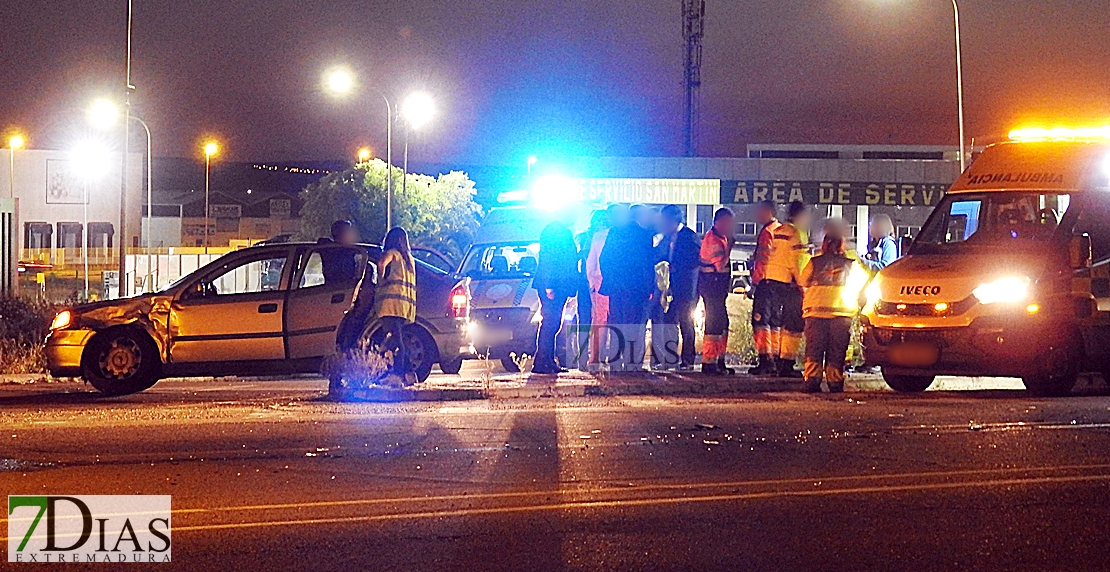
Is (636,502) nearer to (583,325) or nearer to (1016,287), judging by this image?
(1016,287)

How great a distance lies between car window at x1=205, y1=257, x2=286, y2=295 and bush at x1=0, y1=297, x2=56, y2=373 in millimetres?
2772

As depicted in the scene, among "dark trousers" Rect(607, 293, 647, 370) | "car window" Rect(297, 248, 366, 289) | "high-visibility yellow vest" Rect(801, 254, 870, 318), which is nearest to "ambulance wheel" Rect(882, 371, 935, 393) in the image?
"high-visibility yellow vest" Rect(801, 254, 870, 318)

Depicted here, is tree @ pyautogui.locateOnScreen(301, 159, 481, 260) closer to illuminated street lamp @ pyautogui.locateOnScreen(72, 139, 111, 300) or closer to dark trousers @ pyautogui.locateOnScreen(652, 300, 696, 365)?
illuminated street lamp @ pyautogui.locateOnScreen(72, 139, 111, 300)

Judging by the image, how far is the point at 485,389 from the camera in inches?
547

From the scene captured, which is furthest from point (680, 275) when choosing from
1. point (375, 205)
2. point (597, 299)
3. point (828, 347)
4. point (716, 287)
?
point (375, 205)

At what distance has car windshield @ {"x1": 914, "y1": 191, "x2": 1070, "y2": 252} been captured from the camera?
13828 millimetres

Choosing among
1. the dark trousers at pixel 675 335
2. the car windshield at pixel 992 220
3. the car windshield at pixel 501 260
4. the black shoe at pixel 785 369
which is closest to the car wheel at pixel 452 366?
the car windshield at pixel 501 260

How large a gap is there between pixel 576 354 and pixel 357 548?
32.5 feet

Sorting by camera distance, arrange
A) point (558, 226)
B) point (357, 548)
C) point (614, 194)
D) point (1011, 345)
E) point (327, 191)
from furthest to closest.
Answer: point (327, 191) → point (614, 194) → point (558, 226) → point (1011, 345) → point (357, 548)

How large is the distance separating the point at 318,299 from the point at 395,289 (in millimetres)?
1082

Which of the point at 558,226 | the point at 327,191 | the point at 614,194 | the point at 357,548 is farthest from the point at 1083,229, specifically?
the point at 327,191

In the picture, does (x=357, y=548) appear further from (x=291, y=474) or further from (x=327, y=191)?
(x=327, y=191)

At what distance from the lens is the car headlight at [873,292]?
14102mm

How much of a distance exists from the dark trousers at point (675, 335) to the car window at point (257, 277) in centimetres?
425
